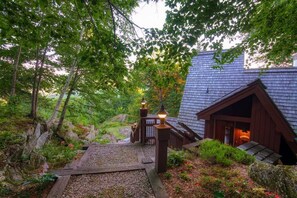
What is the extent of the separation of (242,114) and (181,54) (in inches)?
219

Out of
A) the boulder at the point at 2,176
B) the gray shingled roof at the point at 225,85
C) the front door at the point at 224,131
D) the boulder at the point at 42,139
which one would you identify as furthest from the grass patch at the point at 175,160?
the boulder at the point at 42,139

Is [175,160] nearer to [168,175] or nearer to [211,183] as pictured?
[168,175]

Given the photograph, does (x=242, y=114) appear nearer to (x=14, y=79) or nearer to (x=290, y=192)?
(x=290, y=192)

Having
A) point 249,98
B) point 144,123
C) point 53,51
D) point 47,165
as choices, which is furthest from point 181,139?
point 53,51

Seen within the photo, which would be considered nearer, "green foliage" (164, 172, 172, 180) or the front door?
"green foliage" (164, 172, 172, 180)

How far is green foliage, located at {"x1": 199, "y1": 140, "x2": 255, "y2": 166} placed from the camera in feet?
13.3

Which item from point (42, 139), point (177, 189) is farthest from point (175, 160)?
point (42, 139)

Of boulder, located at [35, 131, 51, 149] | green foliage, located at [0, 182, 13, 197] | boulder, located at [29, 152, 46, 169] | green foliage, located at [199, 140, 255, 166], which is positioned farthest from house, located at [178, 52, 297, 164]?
green foliage, located at [0, 182, 13, 197]

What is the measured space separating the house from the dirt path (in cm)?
417

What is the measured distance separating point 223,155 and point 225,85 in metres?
5.71

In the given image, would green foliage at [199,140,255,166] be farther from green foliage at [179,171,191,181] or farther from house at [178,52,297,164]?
house at [178,52,297,164]

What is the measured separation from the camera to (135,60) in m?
3.19

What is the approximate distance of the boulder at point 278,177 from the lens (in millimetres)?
2262

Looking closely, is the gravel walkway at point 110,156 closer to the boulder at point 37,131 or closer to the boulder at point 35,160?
the boulder at point 35,160
